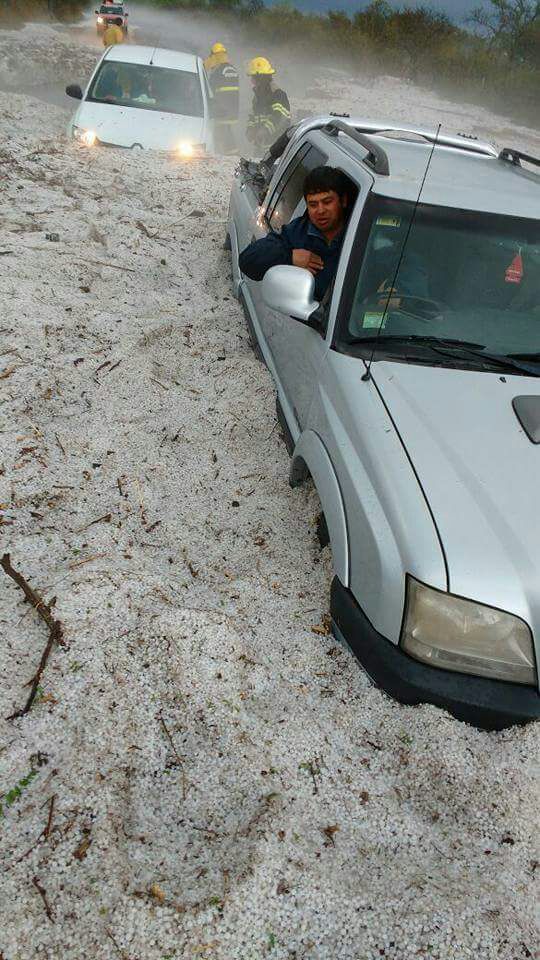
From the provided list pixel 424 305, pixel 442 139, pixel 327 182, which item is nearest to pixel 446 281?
pixel 424 305

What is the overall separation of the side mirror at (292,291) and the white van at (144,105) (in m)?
6.68

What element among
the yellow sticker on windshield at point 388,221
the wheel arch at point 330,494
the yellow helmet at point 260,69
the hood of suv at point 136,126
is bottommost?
the wheel arch at point 330,494

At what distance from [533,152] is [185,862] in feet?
64.3

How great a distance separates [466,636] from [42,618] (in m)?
1.63

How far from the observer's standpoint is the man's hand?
330cm

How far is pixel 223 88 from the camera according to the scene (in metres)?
11.0

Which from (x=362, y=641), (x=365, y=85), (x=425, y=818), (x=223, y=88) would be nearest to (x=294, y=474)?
(x=362, y=641)

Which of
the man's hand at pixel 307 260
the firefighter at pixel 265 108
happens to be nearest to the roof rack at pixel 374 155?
the man's hand at pixel 307 260

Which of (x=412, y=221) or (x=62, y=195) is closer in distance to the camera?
(x=412, y=221)

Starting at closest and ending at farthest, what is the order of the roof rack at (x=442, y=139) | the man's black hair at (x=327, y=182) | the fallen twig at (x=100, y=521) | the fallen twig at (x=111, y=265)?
the fallen twig at (x=100, y=521)
the man's black hair at (x=327, y=182)
the roof rack at (x=442, y=139)
the fallen twig at (x=111, y=265)

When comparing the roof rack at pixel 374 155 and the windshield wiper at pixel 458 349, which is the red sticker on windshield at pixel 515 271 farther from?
the roof rack at pixel 374 155

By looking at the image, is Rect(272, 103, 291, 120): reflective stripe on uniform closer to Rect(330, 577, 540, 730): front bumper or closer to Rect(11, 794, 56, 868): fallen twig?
Rect(330, 577, 540, 730): front bumper

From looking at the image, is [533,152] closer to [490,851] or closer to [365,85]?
[365,85]

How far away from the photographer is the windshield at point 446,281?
284 cm
